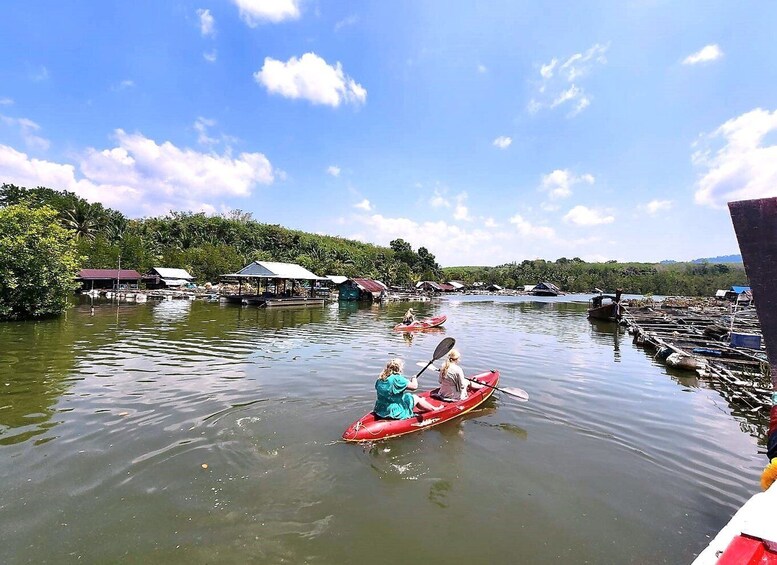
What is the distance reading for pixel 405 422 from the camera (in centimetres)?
812

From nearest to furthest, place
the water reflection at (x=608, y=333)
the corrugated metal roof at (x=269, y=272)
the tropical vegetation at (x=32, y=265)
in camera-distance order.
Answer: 1. the tropical vegetation at (x=32, y=265)
2. the water reflection at (x=608, y=333)
3. the corrugated metal roof at (x=269, y=272)

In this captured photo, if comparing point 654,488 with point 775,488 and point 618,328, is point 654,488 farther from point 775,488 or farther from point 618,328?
point 618,328

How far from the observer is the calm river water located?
4953 millimetres

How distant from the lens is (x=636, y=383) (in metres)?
13.8

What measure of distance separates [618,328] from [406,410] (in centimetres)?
3000

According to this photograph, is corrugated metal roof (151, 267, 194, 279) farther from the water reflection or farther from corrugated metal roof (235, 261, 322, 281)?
the water reflection

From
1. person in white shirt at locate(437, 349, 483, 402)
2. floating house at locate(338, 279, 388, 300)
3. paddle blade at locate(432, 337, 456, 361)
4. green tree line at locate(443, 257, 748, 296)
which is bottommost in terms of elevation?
person in white shirt at locate(437, 349, 483, 402)

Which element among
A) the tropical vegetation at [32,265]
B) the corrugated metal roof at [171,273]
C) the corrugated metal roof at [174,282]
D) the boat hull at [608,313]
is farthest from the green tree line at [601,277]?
the tropical vegetation at [32,265]

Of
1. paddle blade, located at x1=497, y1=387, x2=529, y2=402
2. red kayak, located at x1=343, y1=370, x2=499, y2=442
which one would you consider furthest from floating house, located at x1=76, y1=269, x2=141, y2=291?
paddle blade, located at x1=497, y1=387, x2=529, y2=402

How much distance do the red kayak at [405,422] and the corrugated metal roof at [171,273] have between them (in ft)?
215

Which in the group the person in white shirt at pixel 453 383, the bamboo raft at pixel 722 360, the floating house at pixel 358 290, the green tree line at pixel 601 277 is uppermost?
the green tree line at pixel 601 277

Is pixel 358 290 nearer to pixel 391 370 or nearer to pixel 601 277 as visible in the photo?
pixel 391 370

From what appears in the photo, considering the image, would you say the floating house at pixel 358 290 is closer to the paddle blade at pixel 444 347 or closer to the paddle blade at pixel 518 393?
the paddle blade at pixel 444 347

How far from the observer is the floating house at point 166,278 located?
63.5 meters
